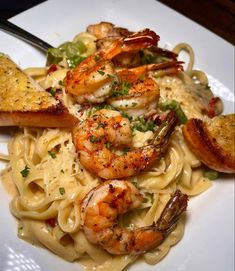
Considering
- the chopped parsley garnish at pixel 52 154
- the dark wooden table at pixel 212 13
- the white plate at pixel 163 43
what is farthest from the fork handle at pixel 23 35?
the dark wooden table at pixel 212 13

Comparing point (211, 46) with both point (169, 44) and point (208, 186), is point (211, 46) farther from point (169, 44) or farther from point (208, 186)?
point (208, 186)

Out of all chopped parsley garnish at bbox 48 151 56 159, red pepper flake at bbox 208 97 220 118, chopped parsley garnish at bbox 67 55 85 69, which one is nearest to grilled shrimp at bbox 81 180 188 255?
chopped parsley garnish at bbox 48 151 56 159

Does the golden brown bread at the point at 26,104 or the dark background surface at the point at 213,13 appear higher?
the dark background surface at the point at 213,13

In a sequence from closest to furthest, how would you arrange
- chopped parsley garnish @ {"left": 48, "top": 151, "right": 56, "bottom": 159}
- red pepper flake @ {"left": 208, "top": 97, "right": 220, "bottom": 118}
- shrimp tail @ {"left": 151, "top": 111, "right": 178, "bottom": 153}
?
shrimp tail @ {"left": 151, "top": 111, "right": 178, "bottom": 153} < chopped parsley garnish @ {"left": 48, "top": 151, "right": 56, "bottom": 159} < red pepper flake @ {"left": 208, "top": 97, "right": 220, "bottom": 118}

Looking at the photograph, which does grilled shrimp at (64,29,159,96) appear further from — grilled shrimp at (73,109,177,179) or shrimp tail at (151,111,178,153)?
shrimp tail at (151,111,178,153)

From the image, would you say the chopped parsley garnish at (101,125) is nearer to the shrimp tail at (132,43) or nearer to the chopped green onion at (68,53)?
the shrimp tail at (132,43)
